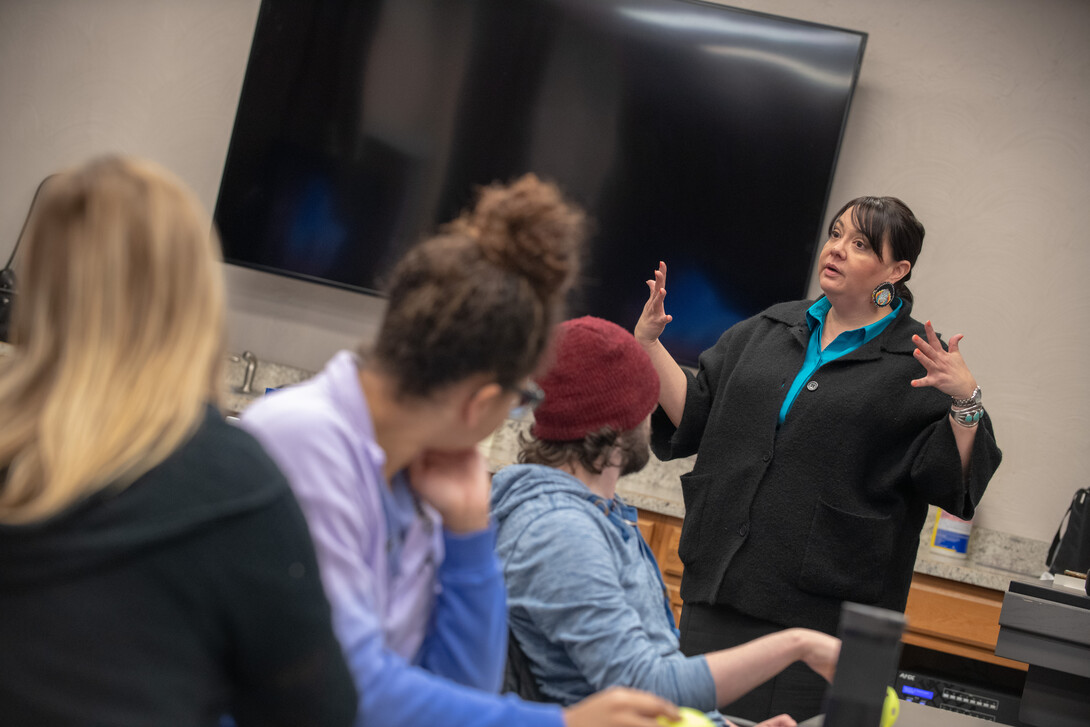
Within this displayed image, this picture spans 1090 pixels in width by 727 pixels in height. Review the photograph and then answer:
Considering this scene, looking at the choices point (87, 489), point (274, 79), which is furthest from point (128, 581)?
point (274, 79)

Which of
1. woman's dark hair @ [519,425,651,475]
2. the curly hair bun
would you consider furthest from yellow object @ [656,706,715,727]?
woman's dark hair @ [519,425,651,475]

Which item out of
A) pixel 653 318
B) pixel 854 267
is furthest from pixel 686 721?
pixel 854 267

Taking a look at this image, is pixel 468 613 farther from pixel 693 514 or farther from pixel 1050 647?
pixel 1050 647

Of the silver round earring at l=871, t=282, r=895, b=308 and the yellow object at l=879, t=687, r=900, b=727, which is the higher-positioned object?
the silver round earring at l=871, t=282, r=895, b=308

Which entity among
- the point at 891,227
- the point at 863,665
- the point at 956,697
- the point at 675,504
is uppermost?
the point at 891,227

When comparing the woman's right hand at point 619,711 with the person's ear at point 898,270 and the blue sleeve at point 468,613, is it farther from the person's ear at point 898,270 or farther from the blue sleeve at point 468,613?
the person's ear at point 898,270

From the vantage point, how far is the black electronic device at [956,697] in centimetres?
265

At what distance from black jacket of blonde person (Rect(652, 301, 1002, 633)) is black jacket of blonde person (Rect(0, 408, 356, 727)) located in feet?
4.40

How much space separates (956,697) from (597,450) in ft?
6.21

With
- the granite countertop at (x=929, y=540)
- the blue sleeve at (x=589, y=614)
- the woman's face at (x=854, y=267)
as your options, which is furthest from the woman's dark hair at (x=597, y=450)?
the granite countertop at (x=929, y=540)

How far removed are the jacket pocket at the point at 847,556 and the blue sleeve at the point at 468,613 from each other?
1.01 metres

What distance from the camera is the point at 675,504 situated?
9.32ft

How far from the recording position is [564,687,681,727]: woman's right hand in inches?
30.7

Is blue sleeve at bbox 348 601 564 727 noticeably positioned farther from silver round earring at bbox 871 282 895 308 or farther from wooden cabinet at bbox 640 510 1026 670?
wooden cabinet at bbox 640 510 1026 670
